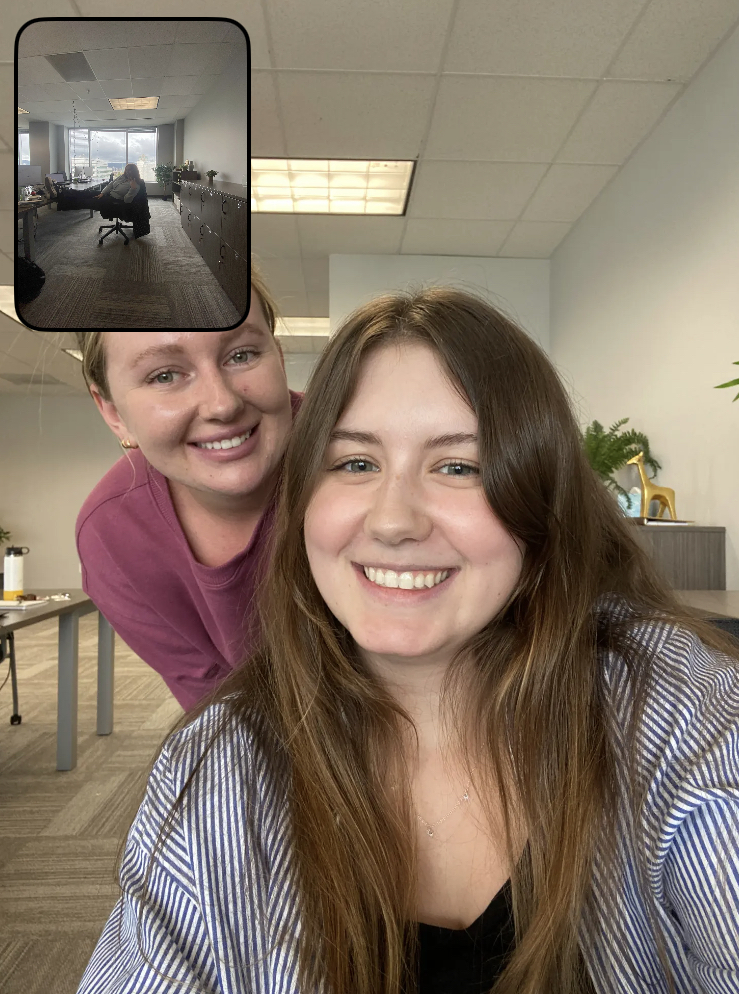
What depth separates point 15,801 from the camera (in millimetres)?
2936

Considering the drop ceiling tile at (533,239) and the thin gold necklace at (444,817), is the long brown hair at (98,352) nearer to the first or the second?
the thin gold necklace at (444,817)

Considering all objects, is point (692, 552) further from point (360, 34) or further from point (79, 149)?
point (79, 149)

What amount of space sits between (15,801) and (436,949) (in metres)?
2.55

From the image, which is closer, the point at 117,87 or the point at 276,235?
the point at 117,87

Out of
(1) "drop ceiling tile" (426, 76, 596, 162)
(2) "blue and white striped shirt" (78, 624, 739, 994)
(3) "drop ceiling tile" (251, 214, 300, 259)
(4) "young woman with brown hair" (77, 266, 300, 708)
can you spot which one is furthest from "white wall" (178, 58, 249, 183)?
(3) "drop ceiling tile" (251, 214, 300, 259)

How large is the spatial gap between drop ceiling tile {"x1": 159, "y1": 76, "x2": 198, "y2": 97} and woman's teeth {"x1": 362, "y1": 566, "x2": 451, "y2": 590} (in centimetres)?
66

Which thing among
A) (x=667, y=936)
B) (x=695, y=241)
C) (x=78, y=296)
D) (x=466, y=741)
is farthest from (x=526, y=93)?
(x=78, y=296)

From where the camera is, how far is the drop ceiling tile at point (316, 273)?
5.14 m

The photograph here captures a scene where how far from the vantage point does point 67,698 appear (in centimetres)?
336

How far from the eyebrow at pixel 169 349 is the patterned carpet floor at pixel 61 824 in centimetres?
62

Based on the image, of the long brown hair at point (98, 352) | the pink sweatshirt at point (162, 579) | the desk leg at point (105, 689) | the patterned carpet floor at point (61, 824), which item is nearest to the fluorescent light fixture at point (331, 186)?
the desk leg at point (105, 689)

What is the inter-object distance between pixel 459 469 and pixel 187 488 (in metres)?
0.44

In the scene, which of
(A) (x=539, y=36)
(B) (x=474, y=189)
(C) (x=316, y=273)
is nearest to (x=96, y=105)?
(A) (x=539, y=36)

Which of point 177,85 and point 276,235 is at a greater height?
point 276,235
